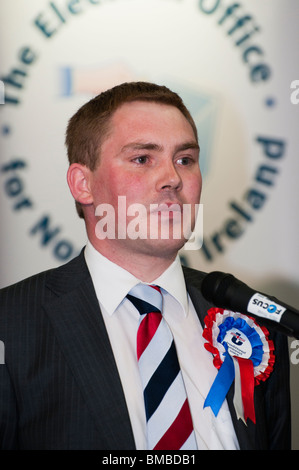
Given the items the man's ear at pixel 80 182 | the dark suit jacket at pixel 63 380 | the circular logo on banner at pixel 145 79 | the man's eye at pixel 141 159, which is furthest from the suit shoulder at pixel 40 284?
the circular logo on banner at pixel 145 79

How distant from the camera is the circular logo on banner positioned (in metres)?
2.12

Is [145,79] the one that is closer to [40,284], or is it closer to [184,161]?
[184,161]

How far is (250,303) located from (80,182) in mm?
609

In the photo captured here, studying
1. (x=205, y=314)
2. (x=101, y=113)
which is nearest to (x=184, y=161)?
(x=101, y=113)

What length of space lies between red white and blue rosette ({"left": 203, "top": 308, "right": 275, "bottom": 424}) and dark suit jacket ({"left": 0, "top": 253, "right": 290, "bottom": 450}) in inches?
1.5

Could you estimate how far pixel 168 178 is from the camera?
1327 millimetres

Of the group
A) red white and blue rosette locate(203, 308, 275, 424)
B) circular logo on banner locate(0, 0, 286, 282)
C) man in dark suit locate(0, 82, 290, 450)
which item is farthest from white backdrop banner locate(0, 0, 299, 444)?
red white and blue rosette locate(203, 308, 275, 424)

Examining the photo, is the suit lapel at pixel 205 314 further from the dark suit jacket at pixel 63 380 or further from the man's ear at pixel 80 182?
the man's ear at pixel 80 182

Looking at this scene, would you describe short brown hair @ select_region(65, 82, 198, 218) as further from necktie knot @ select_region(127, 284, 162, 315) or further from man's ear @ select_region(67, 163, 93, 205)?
necktie knot @ select_region(127, 284, 162, 315)

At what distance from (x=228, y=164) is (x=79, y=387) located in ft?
3.94

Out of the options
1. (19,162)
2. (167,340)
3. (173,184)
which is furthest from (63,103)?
(167,340)

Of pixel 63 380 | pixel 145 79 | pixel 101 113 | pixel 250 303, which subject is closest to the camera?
pixel 250 303

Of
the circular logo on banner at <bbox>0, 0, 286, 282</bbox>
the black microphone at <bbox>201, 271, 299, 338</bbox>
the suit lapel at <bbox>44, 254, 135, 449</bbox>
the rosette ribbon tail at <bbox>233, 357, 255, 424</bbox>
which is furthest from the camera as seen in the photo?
the circular logo on banner at <bbox>0, 0, 286, 282</bbox>
